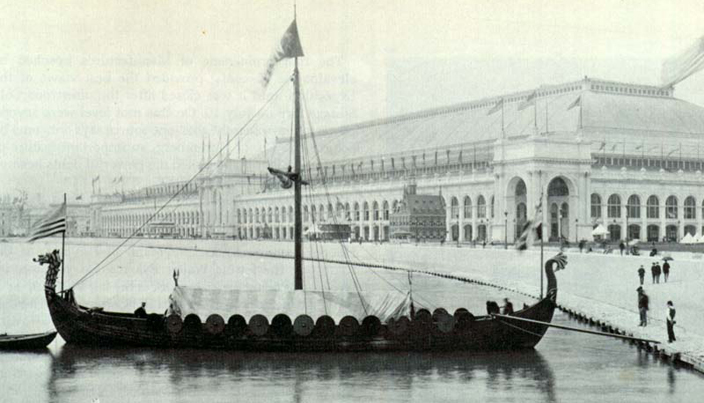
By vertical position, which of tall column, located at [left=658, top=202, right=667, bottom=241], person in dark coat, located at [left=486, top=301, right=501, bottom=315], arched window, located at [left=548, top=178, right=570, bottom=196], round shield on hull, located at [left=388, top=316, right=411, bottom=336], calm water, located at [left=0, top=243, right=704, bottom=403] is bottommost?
calm water, located at [left=0, top=243, right=704, bottom=403]

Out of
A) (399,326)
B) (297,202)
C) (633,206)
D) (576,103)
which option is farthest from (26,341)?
(576,103)

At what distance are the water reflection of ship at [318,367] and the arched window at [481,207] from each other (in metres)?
80.8

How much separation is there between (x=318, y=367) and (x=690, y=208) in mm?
92518

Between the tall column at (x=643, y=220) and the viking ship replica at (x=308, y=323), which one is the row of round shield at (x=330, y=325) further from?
the tall column at (x=643, y=220)

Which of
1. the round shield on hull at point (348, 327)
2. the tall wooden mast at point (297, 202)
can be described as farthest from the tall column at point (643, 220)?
the round shield on hull at point (348, 327)

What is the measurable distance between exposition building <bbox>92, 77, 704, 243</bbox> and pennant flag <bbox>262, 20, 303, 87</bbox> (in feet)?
152

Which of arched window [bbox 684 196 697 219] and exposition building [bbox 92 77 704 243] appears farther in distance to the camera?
arched window [bbox 684 196 697 219]

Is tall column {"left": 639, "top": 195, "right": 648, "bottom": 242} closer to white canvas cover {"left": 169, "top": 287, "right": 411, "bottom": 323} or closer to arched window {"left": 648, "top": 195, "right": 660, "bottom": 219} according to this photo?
arched window {"left": 648, "top": 195, "right": 660, "bottom": 219}

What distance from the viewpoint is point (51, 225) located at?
34.3m

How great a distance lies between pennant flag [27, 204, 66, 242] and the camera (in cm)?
3403

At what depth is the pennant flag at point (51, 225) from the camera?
34.0 metres

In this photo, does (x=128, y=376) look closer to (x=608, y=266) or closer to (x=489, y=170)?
(x=608, y=266)

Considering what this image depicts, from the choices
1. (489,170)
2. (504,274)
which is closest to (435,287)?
(504,274)

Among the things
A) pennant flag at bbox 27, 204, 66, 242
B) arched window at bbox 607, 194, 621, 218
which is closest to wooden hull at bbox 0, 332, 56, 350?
pennant flag at bbox 27, 204, 66, 242
